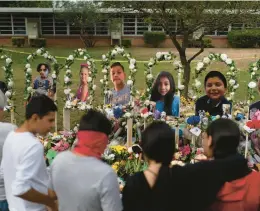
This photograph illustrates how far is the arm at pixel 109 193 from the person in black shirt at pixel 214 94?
3.70 m

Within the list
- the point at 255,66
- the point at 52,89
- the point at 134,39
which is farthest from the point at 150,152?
the point at 134,39

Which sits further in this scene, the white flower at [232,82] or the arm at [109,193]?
the white flower at [232,82]

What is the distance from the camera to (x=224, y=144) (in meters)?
2.38

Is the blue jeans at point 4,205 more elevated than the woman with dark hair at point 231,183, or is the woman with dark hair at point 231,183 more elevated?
the woman with dark hair at point 231,183

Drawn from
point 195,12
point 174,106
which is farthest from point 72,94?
point 195,12

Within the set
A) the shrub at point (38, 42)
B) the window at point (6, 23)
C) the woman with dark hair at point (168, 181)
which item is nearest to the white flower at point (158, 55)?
the woman with dark hair at point (168, 181)

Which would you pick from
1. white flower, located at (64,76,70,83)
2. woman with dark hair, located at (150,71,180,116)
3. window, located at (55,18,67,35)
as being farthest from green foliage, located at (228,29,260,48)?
woman with dark hair, located at (150,71,180,116)

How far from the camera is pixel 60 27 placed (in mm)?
31922

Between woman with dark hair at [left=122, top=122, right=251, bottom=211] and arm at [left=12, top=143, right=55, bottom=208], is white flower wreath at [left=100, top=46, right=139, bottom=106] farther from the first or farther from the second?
woman with dark hair at [left=122, top=122, right=251, bottom=211]

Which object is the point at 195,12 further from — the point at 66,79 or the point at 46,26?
the point at 46,26

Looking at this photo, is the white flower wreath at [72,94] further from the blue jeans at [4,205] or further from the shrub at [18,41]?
the shrub at [18,41]

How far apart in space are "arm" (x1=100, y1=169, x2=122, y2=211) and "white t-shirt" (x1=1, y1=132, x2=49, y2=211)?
555mm

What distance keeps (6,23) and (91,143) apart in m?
32.8

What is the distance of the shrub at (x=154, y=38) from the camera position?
29.4 metres
